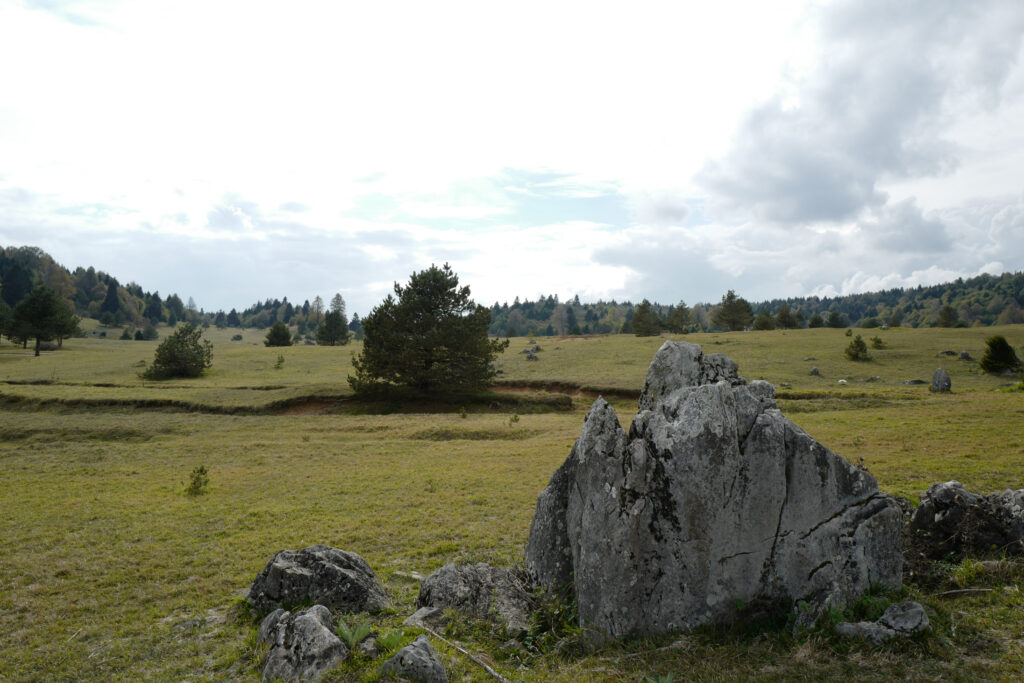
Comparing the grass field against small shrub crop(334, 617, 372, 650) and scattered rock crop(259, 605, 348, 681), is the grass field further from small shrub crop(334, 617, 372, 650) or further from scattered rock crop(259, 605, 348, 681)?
small shrub crop(334, 617, 372, 650)

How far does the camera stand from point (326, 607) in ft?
32.3

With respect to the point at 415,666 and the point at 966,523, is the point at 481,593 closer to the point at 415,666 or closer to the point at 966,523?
the point at 415,666

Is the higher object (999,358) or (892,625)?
(999,358)

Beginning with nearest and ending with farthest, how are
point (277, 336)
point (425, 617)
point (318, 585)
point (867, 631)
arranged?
point (867, 631) < point (425, 617) < point (318, 585) < point (277, 336)

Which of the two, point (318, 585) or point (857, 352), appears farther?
point (857, 352)

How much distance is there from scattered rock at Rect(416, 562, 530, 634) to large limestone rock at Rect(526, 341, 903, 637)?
134 cm

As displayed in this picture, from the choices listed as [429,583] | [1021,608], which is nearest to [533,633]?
[429,583]

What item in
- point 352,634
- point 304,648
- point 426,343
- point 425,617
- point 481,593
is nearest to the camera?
point 304,648

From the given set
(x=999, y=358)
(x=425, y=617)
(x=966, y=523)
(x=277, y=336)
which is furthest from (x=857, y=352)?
(x=277, y=336)

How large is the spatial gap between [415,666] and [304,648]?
1980 mm

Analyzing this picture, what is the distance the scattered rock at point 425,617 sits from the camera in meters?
9.24

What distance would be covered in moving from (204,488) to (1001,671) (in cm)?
2305

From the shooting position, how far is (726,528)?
Answer: 8.40 m

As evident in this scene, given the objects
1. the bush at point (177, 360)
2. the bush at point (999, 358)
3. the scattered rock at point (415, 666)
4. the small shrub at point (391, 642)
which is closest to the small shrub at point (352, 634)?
the small shrub at point (391, 642)
